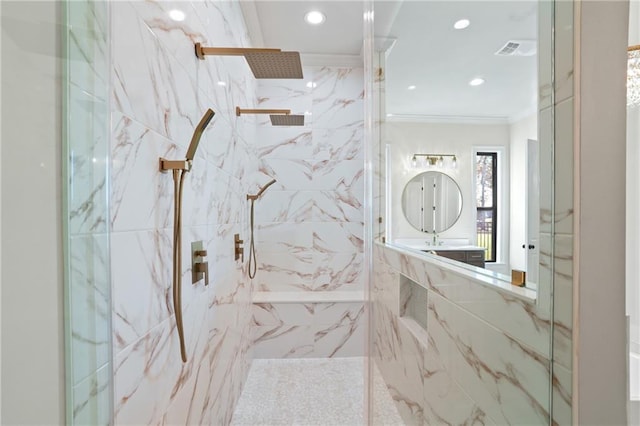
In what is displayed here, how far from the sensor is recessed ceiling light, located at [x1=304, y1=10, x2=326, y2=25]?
236 centimetres

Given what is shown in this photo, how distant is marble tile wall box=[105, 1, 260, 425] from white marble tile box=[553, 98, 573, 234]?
0.96 metres

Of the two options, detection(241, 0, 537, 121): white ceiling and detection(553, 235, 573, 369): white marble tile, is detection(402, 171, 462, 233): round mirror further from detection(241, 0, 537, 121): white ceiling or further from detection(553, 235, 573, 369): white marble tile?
detection(553, 235, 573, 369): white marble tile

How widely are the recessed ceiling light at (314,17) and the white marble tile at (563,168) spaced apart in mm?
2250

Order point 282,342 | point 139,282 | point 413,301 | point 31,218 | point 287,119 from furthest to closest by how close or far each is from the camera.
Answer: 1. point 282,342
2. point 287,119
3. point 413,301
4. point 139,282
5. point 31,218

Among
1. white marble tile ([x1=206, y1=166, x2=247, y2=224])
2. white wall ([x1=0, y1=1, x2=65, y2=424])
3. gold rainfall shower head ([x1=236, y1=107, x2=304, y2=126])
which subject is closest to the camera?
white wall ([x1=0, y1=1, x2=65, y2=424])

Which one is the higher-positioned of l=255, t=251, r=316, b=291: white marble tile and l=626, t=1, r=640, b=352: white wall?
l=626, t=1, r=640, b=352: white wall

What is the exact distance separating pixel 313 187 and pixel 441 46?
6.39ft

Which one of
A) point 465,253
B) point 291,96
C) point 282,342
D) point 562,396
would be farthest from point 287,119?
point 562,396

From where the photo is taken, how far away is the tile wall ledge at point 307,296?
274 centimetres

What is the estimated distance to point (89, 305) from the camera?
61 centimetres

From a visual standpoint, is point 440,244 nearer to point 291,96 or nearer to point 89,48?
point 89,48

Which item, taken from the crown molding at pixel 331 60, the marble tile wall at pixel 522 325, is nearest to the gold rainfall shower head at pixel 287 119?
the crown molding at pixel 331 60

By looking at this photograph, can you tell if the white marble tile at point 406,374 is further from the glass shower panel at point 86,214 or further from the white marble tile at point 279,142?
the white marble tile at point 279,142

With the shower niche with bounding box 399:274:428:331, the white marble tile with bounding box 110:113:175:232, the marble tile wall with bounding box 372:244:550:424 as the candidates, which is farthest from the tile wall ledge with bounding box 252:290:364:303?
the white marble tile with bounding box 110:113:175:232
